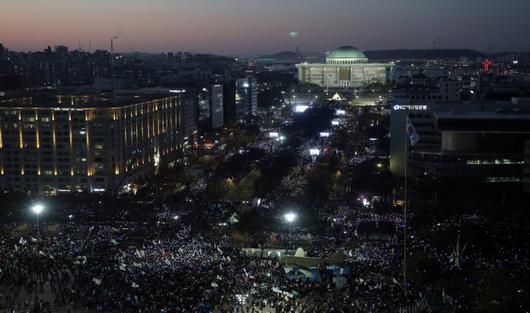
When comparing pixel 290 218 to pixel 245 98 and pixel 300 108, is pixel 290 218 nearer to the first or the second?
pixel 300 108

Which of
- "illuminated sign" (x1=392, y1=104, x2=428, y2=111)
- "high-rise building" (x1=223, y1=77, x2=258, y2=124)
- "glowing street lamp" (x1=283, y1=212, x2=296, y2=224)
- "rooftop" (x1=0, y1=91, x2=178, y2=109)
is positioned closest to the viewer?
"glowing street lamp" (x1=283, y1=212, x2=296, y2=224)

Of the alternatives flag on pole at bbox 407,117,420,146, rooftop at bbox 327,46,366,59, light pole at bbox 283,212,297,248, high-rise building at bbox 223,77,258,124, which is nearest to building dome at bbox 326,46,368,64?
rooftop at bbox 327,46,366,59

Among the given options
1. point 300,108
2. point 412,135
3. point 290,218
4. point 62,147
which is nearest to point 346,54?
point 300,108

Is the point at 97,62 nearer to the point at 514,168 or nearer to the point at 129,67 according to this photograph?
the point at 129,67

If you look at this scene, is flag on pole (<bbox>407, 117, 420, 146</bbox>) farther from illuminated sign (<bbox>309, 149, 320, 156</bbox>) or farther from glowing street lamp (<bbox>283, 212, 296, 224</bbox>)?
illuminated sign (<bbox>309, 149, 320, 156</bbox>)

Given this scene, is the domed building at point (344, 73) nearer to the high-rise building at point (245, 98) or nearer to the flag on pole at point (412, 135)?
the high-rise building at point (245, 98)

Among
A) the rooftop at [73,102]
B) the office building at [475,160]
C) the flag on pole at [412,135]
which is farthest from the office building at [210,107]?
the flag on pole at [412,135]

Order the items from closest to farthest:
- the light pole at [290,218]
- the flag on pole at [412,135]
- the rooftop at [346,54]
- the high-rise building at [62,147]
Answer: the flag on pole at [412,135] < the light pole at [290,218] < the high-rise building at [62,147] < the rooftop at [346,54]

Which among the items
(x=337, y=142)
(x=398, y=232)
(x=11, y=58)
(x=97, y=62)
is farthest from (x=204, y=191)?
(x=97, y=62)

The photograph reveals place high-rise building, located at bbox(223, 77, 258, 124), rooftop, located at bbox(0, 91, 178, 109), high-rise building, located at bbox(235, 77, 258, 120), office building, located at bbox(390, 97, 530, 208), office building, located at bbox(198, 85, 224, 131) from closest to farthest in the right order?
office building, located at bbox(390, 97, 530, 208) < rooftop, located at bbox(0, 91, 178, 109) < office building, located at bbox(198, 85, 224, 131) < high-rise building, located at bbox(223, 77, 258, 124) < high-rise building, located at bbox(235, 77, 258, 120)
